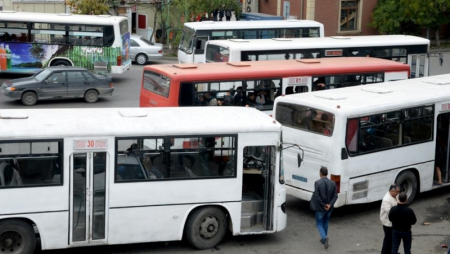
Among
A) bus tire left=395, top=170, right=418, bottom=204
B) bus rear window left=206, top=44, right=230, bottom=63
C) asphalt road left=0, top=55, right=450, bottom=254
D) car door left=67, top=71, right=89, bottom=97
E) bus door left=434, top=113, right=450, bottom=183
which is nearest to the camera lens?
asphalt road left=0, top=55, right=450, bottom=254

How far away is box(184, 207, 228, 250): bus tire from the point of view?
12.7 meters

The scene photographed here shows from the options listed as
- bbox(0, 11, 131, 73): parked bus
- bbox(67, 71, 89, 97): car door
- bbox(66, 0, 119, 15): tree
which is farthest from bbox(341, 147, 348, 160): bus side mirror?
bbox(66, 0, 119, 15): tree

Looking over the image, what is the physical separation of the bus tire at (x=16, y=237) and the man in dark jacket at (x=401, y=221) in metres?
5.54

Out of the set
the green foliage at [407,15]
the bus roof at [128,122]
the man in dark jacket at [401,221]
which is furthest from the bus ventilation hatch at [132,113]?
the green foliage at [407,15]

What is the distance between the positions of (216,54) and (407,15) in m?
19.6

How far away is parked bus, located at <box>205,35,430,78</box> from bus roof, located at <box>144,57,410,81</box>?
2.64 m

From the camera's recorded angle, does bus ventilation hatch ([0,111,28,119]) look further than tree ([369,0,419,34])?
No

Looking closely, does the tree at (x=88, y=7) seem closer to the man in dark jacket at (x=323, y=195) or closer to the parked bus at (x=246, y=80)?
the parked bus at (x=246, y=80)

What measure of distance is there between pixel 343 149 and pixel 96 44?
17.0 m

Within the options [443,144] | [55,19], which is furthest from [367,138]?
[55,19]

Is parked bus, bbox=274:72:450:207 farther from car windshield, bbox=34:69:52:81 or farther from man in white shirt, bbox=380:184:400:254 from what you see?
car windshield, bbox=34:69:52:81

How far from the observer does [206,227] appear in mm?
12750

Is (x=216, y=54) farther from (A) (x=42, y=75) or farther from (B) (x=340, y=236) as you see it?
(B) (x=340, y=236)

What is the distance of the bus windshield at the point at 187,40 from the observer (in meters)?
29.5
